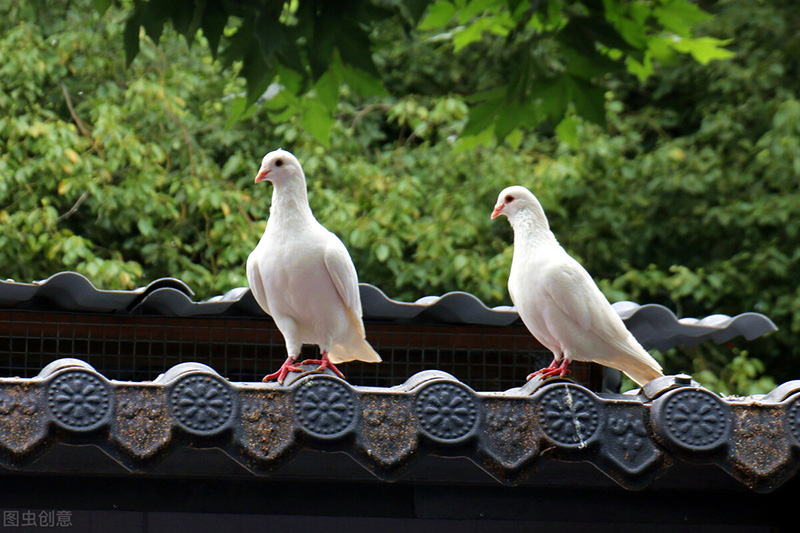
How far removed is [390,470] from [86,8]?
6.58 m

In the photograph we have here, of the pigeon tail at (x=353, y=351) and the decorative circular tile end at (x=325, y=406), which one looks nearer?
the decorative circular tile end at (x=325, y=406)

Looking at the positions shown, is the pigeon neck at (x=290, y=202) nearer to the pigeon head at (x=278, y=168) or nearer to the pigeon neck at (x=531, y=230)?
the pigeon head at (x=278, y=168)

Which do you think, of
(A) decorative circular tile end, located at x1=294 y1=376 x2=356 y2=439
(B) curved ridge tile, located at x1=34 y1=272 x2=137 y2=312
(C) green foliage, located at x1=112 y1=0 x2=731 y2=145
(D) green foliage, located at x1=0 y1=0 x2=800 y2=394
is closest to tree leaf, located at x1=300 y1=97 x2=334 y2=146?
(C) green foliage, located at x1=112 y1=0 x2=731 y2=145

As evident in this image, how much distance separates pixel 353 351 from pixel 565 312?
68cm

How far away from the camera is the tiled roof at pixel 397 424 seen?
1.87 metres

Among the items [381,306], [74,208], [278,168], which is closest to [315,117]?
[278,168]

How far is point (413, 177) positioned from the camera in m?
A: 7.09

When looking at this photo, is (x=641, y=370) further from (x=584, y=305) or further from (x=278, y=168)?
(x=278, y=168)

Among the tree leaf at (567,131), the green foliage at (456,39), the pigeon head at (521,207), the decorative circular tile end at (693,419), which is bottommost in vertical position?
the decorative circular tile end at (693,419)

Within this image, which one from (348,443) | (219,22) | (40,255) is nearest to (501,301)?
(40,255)

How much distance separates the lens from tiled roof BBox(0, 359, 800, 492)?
187 cm

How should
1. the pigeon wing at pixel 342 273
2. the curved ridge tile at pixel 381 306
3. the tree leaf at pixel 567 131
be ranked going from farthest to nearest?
the curved ridge tile at pixel 381 306, the tree leaf at pixel 567 131, the pigeon wing at pixel 342 273

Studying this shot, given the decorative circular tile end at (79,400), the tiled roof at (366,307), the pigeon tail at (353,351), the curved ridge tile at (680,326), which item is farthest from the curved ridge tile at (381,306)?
the decorative circular tile end at (79,400)

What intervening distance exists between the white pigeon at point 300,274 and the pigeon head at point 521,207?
21.5 inches
